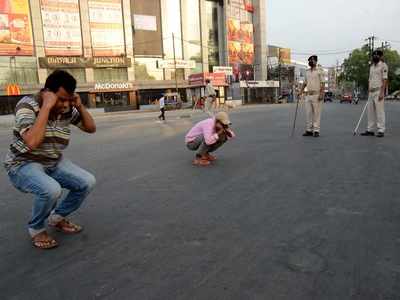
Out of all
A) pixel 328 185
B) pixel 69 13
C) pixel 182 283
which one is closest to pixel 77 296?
pixel 182 283

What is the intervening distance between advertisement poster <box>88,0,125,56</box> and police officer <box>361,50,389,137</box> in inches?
1664

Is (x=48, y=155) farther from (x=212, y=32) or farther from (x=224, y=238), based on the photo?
(x=212, y=32)

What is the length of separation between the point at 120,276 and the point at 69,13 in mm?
47554

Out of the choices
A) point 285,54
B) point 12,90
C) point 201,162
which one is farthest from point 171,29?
point 201,162

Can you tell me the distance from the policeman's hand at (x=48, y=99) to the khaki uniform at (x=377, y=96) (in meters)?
7.52

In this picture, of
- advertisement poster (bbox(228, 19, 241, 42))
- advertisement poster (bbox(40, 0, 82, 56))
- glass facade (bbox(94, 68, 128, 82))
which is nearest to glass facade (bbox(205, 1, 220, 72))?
advertisement poster (bbox(228, 19, 241, 42))

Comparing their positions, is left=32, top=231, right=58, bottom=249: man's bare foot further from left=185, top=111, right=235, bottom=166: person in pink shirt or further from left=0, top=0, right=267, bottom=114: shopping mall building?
left=0, top=0, right=267, bottom=114: shopping mall building

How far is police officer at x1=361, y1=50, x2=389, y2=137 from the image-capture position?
8195mm

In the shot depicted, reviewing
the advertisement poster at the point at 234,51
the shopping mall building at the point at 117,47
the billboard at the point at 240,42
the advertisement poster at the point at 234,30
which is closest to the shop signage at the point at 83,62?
the shopping mall building at the point at 117,47

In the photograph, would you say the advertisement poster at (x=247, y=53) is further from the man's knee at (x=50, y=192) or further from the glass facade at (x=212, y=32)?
the man's knee at (x=50, y=192)

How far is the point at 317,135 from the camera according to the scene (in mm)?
8773

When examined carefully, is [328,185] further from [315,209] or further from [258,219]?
[258,219]

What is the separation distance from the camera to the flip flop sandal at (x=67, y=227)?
3166 mm

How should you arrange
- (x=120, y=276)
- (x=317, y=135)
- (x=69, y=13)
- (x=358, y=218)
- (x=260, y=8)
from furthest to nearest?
1. (x=260, y=8)
2. (x=69, y=13)
3. (x=317, y=135)
4. (x=358, y=218)
5. (x=120, y=276)
